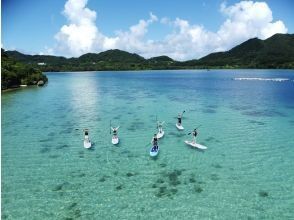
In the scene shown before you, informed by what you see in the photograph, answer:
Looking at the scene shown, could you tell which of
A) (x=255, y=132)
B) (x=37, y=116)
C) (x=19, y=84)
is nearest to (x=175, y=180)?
(x=255, y=132)

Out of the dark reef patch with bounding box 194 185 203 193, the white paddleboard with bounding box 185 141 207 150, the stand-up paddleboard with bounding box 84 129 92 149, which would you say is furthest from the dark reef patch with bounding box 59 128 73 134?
the dark reef patch with bounding box 194 185 203 193

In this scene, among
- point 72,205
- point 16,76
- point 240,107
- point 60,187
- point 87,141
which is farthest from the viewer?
point 16,76

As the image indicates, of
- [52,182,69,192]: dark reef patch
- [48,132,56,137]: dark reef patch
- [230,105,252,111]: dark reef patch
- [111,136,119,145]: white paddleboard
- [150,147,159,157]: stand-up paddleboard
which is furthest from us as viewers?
[230,105,252,111]: dark reef patch

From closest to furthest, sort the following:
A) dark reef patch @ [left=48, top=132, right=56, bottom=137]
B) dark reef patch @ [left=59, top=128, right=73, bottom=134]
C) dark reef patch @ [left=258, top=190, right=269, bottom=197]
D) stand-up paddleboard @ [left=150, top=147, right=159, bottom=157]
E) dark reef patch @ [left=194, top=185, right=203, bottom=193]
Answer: dark reef patch @ [left=258, top=190, right=269, bottom=197]
dark reef patch @ [left=194, top=185, right=203, bottom=193]
stand-up paddleboard @ [left=150, top=147, right=159, bottom=157]
dark reef patch @ [left=48, top=132, right=56, bottom=137]
dark reef patch @ [left=59, top=128, right=73, bottom=134]

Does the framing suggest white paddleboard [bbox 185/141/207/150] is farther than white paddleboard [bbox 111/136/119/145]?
No

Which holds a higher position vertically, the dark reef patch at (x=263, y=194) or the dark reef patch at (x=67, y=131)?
the dark reef patch at (x=67, y=131)

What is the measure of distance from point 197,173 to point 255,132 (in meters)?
20.1

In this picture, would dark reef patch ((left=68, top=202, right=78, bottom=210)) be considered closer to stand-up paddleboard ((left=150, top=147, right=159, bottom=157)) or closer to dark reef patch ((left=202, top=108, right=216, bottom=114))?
stand-up paddleboard ((left=150, top=147, right=159, bottom=157))

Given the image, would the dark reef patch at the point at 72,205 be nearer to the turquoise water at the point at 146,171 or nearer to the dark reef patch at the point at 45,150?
the turquoise water at the point at 146,171

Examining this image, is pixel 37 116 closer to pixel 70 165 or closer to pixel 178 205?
pixel 70 165

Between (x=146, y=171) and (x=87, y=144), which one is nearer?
(x=146, y=171)

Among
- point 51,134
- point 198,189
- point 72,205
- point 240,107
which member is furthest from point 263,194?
point 240,107

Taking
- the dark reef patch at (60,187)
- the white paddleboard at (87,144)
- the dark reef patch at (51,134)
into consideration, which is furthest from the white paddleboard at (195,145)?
the dark reef patch at (51,134)

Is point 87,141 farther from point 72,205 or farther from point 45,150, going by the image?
point 72,205
